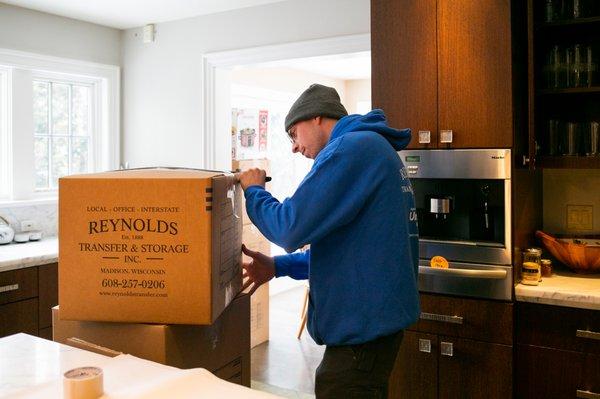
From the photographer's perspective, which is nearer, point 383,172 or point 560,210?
point 383,172

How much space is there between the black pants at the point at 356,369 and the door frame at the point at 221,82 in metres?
2.37

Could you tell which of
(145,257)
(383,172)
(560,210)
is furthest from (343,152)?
(560,210)

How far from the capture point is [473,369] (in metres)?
2.31

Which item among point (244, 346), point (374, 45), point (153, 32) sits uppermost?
point (153, 32)

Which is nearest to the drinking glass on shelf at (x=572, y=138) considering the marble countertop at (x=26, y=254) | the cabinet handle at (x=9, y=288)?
the marble countertop at (x=26, y=254)

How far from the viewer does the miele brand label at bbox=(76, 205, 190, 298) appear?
128 cm

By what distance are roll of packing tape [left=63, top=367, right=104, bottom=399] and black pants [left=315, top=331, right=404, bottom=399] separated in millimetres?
668

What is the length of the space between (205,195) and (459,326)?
1.52 meters

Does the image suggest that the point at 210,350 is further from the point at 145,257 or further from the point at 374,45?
the point at 374,45

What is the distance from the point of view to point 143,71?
427cm

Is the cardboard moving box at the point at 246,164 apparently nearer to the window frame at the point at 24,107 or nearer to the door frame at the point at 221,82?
the door frame at the point at 221,82

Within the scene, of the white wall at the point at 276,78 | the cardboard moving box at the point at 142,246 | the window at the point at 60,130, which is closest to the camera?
the cardboard moving box at the point at 142,246

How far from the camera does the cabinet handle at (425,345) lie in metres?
2.40

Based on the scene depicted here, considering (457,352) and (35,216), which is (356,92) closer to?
(35,216)
